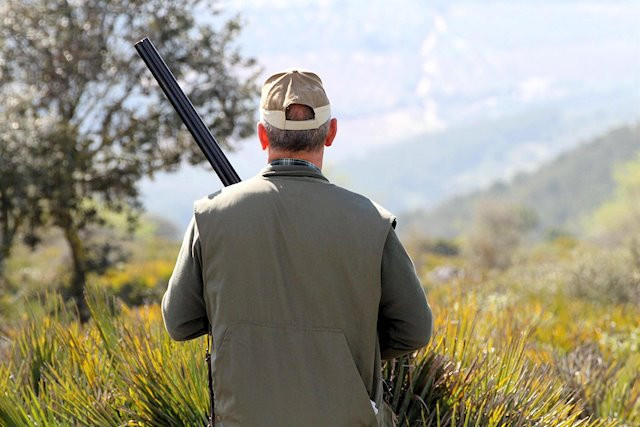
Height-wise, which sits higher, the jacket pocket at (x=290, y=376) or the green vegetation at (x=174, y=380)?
the jacket pocket at (x=290, y=376)

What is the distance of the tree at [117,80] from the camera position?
1307 cm

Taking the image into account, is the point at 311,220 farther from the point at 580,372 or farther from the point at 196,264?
the point at 580,372

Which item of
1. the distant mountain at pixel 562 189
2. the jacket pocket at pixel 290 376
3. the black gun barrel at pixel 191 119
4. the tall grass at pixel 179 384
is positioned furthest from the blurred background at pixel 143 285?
the distant mountain at pixel 562 189

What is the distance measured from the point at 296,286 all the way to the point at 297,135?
0.47 meters

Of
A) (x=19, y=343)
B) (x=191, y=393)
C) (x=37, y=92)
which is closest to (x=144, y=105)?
(x=37, y=92)

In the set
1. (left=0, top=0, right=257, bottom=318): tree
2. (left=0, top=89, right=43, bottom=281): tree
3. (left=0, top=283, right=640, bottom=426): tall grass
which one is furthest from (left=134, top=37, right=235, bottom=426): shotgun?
(left=0, top=0, right=257, bottom=318): tree

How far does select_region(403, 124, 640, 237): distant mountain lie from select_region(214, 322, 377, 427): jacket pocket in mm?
161351

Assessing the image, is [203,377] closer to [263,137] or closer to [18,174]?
[263,137]

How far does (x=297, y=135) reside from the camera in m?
2.57

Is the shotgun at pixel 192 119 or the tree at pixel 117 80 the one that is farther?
the tree at pixel 117 80

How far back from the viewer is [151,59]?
3.18 meters

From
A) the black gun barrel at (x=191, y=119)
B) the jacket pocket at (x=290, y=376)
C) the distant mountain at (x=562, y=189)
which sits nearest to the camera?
the jacket pocket at (x=290, y=376)

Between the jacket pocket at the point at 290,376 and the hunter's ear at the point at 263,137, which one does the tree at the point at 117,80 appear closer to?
the hunter's ear at the point at 263,137

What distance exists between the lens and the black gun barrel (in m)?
3.06
